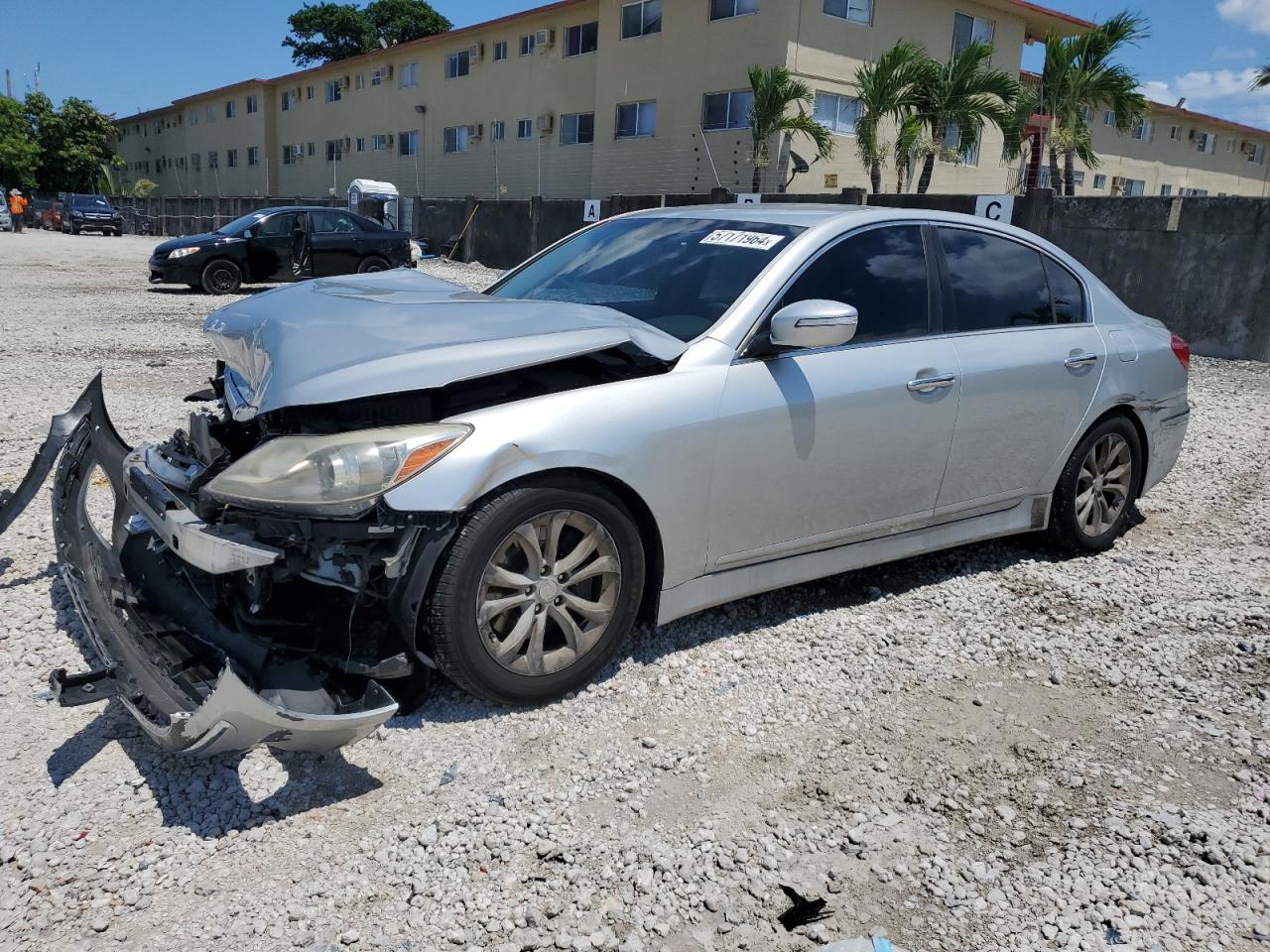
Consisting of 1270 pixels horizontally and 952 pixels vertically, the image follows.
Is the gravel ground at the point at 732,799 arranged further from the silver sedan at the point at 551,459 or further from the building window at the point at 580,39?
the building window at the point at 580,39

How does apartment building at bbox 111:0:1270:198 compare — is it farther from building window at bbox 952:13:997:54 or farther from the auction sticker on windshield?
the auction sticker on windshield

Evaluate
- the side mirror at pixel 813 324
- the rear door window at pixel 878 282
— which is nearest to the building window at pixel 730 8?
the rear door window at pixel 878 282

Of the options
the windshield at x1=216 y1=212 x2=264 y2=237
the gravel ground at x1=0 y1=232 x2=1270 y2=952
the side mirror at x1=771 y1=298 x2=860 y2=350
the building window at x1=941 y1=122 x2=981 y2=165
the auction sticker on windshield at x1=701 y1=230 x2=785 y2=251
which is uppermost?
the building window at x1=941 y1=122 x2=981 y2=165

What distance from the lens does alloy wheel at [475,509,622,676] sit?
10.1 ft

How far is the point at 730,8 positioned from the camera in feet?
83.8

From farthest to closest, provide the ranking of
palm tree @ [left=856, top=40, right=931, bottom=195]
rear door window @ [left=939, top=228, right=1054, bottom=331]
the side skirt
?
1. palm tree @ [left=856, top=40, right=931, bottom=195]
2. rear door window @ [left=939, top=228, right=1054, bottom=331]
3. the side skirt

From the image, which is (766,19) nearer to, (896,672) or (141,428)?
(141,428)

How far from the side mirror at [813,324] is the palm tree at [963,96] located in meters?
20.8

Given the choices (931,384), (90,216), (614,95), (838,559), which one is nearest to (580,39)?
(614,95)

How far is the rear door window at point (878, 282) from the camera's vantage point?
386 centimetres

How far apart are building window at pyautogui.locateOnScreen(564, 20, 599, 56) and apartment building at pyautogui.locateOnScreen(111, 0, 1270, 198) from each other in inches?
1.9

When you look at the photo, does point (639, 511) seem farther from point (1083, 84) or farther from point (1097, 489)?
point (1083, 84)

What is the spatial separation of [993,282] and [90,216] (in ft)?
151

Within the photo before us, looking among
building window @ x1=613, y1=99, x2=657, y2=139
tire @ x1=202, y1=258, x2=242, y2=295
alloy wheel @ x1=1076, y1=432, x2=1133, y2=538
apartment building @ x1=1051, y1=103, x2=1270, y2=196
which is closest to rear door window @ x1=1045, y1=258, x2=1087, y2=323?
alloy wheel @ x1=1076, y1=432, x2=1133, y2=538
